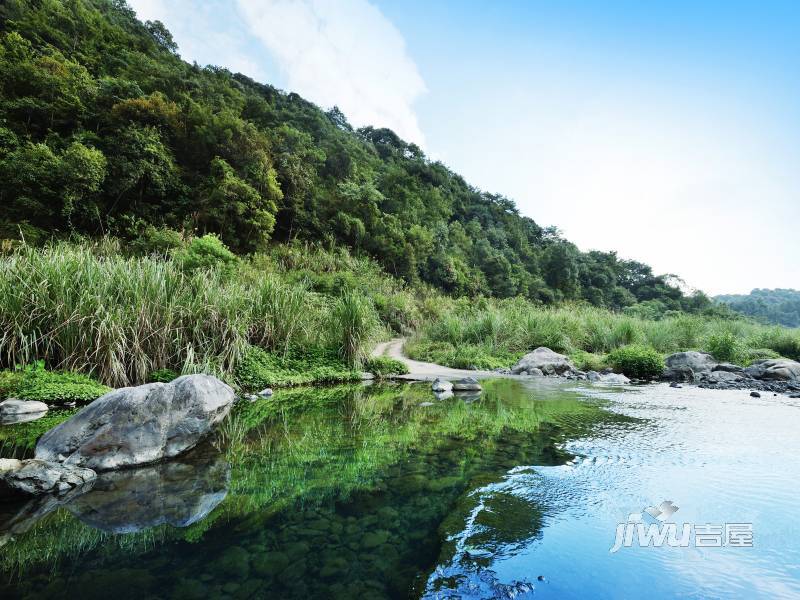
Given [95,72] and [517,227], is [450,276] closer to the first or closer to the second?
[517,227]

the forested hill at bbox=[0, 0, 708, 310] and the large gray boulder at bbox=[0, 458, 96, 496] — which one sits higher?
the forested hill at bbox=[0, 0, 708, 310]

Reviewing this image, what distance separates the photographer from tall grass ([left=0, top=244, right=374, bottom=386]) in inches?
208

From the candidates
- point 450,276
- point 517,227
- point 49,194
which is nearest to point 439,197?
point 450,276

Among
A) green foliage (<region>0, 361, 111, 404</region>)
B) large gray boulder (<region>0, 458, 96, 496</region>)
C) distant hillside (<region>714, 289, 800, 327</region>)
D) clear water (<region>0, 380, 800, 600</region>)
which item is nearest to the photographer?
clear water (<region>0, 380, 800, 600</region>)

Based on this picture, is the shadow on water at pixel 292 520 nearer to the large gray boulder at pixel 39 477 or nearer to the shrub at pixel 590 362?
the large gray boulder at pixel 39 477

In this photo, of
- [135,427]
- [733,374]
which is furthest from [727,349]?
[135,427]

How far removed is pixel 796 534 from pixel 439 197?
32376 millimetres

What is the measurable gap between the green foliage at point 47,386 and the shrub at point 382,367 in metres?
5.04

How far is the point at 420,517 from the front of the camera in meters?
2.57

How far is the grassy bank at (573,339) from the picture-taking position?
40.4ft

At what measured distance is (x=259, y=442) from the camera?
165 inches
